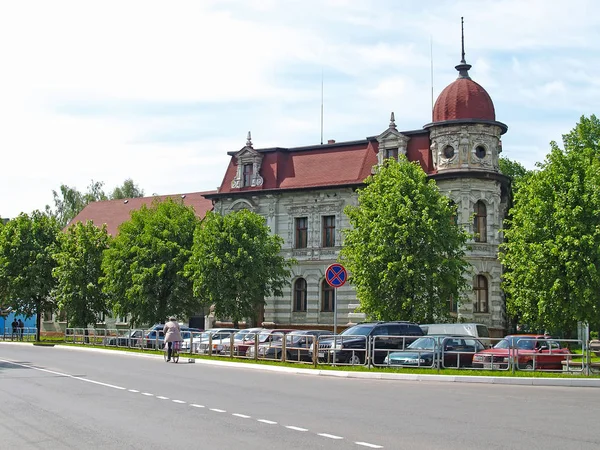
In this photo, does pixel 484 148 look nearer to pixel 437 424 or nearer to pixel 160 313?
pixel 160 313

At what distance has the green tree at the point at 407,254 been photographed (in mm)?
40469

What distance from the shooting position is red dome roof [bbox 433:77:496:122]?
4850cm

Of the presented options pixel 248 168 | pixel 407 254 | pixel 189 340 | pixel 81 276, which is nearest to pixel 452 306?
pixel 407 254

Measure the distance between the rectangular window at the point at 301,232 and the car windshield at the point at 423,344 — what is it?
2881 cm

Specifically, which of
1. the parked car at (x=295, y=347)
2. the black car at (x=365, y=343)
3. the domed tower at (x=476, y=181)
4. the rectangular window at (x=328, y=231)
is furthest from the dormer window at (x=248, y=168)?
the black car at (x=365, y=343)

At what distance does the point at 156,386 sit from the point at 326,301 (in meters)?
34.6

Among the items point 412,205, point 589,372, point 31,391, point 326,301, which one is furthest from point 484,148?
point 31,391

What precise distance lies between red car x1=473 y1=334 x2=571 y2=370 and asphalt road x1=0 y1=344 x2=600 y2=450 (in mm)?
3357

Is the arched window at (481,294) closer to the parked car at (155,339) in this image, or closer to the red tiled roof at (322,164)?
the red tiled roof at (322,164)

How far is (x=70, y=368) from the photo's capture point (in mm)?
25328

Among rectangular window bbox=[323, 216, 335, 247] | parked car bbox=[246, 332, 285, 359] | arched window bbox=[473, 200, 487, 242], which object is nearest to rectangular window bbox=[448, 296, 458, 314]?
arched window bbox=[473, 200, 487, 242]

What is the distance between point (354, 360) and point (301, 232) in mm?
27857

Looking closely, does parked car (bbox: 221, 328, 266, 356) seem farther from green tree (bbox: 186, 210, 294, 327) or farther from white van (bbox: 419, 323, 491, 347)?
green tree (bbox: 186, 210, 294, 327)

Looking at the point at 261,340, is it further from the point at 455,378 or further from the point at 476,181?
the point at 476,181
